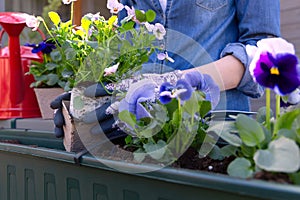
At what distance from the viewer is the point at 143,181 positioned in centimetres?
69

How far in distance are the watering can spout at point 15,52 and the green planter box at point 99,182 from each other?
0.81 m

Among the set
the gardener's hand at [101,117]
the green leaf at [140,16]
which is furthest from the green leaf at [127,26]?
the gardener's hand at [101,117]

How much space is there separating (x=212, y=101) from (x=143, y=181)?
22 cm

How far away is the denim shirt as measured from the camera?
1103mm

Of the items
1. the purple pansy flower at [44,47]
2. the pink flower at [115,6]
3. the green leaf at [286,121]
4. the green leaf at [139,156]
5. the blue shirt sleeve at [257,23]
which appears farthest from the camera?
the purple pansy flower at [44,47]

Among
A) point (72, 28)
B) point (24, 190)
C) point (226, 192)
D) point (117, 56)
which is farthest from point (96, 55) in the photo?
point (226, 192)

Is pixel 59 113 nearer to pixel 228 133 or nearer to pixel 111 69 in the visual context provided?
pixel 111 69

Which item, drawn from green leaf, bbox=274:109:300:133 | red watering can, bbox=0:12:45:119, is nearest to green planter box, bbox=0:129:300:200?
green leaf, bbox=274:109:300:133

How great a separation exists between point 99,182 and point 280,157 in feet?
1.17

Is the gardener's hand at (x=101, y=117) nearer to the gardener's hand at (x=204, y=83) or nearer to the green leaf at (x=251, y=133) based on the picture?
the gardener's hand at (x=204, y=83)

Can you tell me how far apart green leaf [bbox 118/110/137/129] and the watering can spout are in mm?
1339

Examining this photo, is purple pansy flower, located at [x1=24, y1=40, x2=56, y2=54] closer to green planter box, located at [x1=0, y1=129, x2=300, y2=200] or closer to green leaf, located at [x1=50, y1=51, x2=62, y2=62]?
green leaf, located at [x1=50, y1=51, x2=62, y2=62]

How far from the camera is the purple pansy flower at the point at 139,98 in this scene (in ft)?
2.53

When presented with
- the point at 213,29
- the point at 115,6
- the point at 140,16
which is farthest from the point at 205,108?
the point at 213,29
